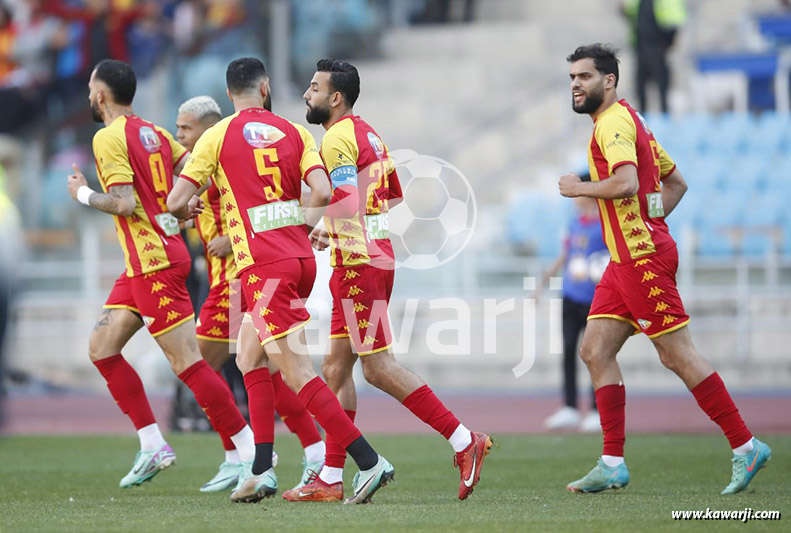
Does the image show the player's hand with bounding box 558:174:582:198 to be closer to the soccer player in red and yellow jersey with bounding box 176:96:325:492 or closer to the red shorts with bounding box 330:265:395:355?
the red shorts with bounding box 330:265:395:355

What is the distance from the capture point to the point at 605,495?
26.5 ft

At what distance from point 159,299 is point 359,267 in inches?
55.5

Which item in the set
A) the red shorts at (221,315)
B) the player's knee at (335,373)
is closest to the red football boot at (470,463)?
the player's knee at (335,373)

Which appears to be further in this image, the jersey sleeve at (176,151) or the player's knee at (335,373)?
the jersey sleeve at (176,151)

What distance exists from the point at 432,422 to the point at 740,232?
11.9 m

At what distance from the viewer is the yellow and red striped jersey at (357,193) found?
305 inches

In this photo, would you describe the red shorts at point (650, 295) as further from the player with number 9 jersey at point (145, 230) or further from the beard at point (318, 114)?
the player with number 9 jersey at point (145, 230)

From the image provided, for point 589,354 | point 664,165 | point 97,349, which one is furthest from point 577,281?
point 97,349

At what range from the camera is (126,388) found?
28.6 feet

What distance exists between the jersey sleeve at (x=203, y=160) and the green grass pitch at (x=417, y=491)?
6.06 feet

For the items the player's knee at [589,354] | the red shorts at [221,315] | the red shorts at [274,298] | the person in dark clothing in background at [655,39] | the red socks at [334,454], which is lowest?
the red socks at [334,454]

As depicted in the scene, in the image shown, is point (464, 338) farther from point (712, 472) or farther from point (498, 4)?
point (498, 4)

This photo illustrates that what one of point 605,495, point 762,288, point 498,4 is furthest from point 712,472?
point 498,4

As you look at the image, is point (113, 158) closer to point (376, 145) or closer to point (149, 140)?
point (149, 140)
